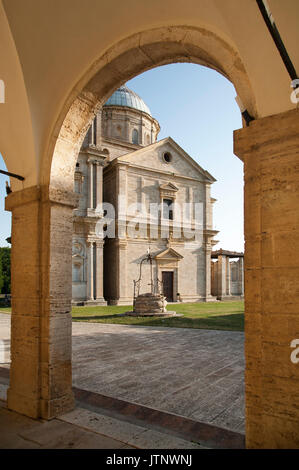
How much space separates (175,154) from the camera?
27.8m

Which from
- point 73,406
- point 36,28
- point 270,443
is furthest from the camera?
point 73,406

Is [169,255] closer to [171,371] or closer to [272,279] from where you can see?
[171,371]

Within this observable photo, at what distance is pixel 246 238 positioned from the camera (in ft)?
8.79

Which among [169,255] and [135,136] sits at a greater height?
[135,136]

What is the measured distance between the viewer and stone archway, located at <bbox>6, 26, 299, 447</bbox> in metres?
A: 2.41

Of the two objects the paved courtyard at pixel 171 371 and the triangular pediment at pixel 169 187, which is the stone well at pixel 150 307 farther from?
the triangular pediment at pixel 169 187

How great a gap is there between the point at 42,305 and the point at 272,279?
9.24 ft

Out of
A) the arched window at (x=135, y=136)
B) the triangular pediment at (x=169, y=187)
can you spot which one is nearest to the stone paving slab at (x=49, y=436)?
the triangular pediment at (x=169, y=187)

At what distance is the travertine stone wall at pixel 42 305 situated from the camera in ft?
13.0

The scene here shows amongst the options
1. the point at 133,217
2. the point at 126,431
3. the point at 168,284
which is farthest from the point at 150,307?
the point at 126,431

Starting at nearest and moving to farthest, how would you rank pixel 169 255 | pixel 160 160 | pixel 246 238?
pixel 246 238 → pixel 169 255 → pixel 160 160

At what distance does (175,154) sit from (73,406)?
25.5 meters
